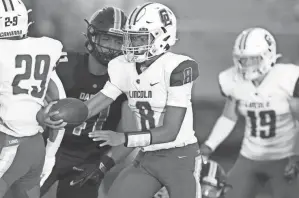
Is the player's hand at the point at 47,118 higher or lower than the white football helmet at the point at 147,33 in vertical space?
lower

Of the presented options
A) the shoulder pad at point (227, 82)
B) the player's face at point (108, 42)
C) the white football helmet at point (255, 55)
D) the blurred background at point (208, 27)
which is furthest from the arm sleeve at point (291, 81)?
the player's face at point (108, 42)

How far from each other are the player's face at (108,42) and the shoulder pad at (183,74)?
58 cm

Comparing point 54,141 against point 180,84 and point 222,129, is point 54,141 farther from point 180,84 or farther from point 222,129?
point 222,129

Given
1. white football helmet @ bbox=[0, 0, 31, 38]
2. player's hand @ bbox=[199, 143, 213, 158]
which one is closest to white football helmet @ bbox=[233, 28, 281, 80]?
player's hand @ bbox=[199, 143, 213, 158]

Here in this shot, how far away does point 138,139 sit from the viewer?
2629mm

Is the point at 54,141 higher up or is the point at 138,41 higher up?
the point at 138,41

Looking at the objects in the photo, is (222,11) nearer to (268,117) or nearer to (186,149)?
(268,117)

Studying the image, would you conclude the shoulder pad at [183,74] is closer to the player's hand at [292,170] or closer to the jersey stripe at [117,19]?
the jersey stripe at [117,19]

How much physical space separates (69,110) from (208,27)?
78.2 inches

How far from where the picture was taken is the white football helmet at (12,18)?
2816 millimetres

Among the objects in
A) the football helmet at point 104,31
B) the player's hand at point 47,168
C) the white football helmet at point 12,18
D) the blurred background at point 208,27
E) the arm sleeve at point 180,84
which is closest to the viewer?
the arm sleeve at point 180,84

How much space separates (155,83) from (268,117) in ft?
3.71

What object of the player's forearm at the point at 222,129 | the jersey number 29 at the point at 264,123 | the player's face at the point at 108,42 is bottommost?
the player's forearm at the point at 222,129

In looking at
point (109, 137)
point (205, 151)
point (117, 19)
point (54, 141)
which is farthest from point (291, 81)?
point (109, 137)
